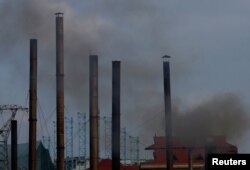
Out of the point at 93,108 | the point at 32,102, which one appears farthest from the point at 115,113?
the point at 32,102

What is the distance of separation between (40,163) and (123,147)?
132ft

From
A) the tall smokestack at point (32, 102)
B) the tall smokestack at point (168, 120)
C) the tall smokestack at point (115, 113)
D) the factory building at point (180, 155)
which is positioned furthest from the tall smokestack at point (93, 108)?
the factory building at point (180, 155)

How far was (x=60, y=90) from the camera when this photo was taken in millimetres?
46719

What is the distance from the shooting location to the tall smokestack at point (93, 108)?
49.3 metres

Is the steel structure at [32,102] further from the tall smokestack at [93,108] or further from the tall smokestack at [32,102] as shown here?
the tall smokestack at [93,108]

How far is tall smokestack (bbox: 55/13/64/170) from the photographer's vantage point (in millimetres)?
46156

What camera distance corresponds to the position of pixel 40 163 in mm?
86938

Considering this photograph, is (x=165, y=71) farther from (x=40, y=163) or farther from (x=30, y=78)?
(x=40, y=163)

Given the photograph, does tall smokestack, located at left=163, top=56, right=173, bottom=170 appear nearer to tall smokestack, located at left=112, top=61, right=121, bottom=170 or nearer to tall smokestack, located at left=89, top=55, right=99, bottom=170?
tall smokestack, located at left=112, top=61, right=121, bottom=170

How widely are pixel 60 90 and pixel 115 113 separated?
13.6 ft

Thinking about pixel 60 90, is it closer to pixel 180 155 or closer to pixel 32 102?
pixel 32 102

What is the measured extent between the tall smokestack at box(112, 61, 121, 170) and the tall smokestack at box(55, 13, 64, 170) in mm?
3710

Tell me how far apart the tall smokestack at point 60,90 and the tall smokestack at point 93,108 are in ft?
9.72

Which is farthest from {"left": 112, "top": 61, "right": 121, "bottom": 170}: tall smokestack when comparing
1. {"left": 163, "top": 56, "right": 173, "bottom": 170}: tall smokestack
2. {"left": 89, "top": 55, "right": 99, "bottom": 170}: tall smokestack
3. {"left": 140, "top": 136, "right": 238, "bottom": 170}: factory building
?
{"left": 140, "top": 136, "right": 238, "bottom": 170}: factory building
